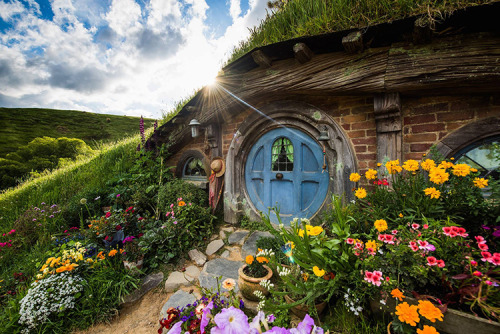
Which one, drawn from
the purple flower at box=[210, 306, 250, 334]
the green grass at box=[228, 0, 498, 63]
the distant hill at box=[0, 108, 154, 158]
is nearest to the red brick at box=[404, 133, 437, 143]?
the green grass at box=[228, 0, 498, 63]

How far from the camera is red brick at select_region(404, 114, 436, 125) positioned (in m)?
2.22

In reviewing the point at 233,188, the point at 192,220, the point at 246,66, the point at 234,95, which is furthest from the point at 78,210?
the point at 246,66

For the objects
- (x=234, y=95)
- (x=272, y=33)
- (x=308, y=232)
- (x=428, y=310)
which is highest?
(x=272, y=33)

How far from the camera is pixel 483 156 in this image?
205 cm

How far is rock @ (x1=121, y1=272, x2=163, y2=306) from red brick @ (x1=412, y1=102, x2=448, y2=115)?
12.8 feet

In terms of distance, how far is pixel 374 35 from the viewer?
7.34ft

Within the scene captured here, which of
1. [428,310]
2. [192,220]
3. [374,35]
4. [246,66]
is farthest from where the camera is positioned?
[192,220]

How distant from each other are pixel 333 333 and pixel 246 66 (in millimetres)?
3433

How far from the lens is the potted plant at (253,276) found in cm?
182

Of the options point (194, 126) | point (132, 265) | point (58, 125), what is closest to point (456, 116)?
point (194, 126)

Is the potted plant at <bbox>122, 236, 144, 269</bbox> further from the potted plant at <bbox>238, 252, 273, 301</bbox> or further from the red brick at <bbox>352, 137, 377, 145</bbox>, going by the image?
the red brick at <bbox>352, 137, 377, 145</bbox>

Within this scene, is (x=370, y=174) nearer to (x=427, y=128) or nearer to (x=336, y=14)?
(x=427, y=128)

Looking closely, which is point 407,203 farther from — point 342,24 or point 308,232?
point 342,24

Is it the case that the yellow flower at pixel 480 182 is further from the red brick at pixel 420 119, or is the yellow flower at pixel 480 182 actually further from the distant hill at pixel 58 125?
the distant hill at pixel 58 125
